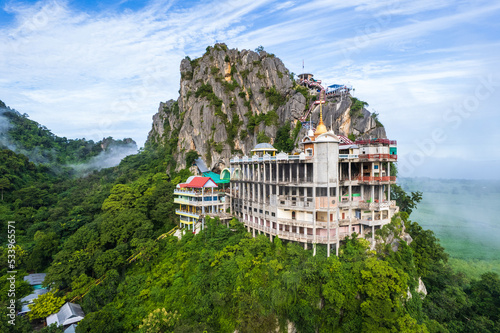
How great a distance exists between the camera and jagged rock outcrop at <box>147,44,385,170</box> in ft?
A: 175

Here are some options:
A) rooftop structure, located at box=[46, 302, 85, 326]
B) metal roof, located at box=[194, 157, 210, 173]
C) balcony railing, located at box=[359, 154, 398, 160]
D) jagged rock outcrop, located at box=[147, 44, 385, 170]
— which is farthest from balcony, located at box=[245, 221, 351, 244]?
metal roof, located at box=[194, 157, 210, 173]

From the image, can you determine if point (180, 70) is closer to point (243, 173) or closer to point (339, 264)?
point (243, 173)

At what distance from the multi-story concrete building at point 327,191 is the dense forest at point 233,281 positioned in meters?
1.64

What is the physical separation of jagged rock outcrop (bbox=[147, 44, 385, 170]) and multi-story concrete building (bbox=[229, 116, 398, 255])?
657 inches

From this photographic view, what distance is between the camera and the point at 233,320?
78.6 ft

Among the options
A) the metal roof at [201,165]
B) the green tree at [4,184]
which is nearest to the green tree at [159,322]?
the metal roof at [201,165]

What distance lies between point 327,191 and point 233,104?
118ft

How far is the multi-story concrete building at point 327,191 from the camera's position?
28.0m

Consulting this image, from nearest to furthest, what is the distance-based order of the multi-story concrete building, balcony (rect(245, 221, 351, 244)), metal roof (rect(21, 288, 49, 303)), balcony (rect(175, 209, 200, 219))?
balcony (rect(245, 221, 351, 244)) → the multi-story concrete building → metal roof (rect(21, 288, 49, 303)) → balcony (rect(175, 209, 200, 219))

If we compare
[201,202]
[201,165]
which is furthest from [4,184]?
[201,202]

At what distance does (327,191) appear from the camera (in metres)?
27.5

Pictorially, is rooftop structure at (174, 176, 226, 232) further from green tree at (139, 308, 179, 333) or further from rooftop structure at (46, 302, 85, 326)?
rooftop structure at (46, 302, 85, 326)

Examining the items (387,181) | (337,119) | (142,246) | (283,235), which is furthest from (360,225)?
(142,246)

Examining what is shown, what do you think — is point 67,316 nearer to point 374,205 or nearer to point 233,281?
point 233,281
